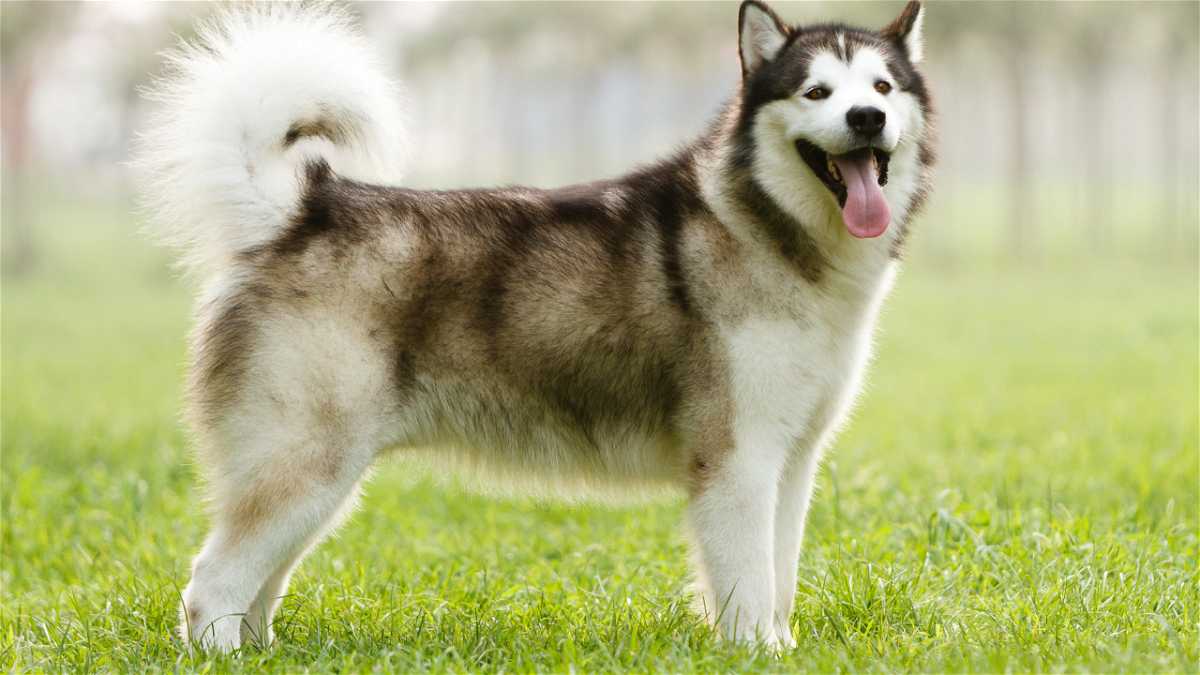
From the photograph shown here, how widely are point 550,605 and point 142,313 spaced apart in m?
14.2

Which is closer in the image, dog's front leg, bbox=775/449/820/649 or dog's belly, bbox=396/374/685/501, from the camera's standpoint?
dog's belly, bbox=396/374/685/501

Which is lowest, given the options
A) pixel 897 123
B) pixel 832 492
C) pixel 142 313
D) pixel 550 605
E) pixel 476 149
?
pixel 476 149

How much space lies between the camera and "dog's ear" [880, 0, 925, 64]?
11.1ft

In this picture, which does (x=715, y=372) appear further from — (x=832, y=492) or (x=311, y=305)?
(x=832, y=492)

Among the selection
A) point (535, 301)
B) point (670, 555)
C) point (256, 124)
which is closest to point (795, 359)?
point (535, 301)

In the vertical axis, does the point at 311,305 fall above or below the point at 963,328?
above

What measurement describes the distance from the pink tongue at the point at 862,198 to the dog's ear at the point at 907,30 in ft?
1.93

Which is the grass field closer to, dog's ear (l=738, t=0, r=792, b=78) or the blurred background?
dog's ear (l=738, t=0, r=792, b=78)

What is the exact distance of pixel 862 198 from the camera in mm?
3082

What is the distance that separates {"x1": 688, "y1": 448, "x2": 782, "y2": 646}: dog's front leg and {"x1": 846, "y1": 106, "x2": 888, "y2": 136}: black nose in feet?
3.59

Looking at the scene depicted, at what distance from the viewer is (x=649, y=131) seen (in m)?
41.3

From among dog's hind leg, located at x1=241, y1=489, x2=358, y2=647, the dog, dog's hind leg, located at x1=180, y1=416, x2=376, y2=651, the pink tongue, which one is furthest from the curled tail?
the pink tongue

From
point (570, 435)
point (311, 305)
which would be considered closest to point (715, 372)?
point (570, 435)

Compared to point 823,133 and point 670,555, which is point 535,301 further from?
point 670,555
